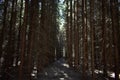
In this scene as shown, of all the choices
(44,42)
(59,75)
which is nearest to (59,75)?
(59,75)

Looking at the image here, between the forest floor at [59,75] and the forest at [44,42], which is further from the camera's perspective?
the forest floor at [59,75]

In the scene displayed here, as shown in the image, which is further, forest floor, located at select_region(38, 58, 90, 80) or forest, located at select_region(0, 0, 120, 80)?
forest floor, located at select_region(38, 58, 90, 80)

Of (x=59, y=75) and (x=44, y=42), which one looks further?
(x=44, y=42)

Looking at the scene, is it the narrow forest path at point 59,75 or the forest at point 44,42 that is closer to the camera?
the forest at point 44,42

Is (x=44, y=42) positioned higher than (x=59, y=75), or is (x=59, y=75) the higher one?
(x=44, y=42)

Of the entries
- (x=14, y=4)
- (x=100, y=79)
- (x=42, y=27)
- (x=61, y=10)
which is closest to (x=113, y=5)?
(x=100, y=79)

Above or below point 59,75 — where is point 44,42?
above

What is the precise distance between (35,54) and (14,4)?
6.75m

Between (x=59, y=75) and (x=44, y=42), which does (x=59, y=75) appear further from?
(x=44, y=42)

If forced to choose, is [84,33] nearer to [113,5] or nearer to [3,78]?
[113,5]

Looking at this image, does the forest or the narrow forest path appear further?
the narrow forest path

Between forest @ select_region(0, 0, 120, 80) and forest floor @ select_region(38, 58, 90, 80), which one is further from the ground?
forest @ select_region(0, 0, 120, 80)

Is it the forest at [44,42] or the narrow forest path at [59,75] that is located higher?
the forest at [44,42]

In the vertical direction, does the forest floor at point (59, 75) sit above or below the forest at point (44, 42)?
below
